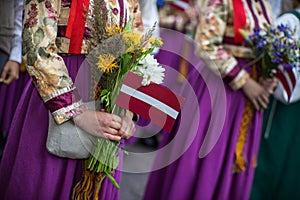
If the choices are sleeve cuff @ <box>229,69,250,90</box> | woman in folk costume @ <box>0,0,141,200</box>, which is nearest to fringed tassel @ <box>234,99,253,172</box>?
sleeve cuff @ <box>229,69,250,90</box>

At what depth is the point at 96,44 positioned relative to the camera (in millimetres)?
2002

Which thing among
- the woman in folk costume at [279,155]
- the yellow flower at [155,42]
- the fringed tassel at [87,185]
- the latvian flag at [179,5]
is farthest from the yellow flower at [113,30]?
→ the latvian flag at [179,5]

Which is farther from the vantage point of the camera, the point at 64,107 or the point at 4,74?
the point at 4,74

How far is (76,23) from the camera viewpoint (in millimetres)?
2004

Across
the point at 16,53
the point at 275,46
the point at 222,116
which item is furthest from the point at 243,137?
the point at 16,53

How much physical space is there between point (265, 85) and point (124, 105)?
1471mm

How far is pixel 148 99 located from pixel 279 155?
85.0 inches

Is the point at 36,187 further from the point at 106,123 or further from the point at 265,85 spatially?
the point at 265,85

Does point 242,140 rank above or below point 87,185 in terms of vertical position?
above

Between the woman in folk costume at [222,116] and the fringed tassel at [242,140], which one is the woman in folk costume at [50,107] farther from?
the fringed tassel at [242,140]

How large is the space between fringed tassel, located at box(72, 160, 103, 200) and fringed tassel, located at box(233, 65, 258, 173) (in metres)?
1.34

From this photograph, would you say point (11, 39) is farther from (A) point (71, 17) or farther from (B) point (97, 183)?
(B) point (97, 183)

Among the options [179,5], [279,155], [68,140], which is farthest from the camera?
[179,5]

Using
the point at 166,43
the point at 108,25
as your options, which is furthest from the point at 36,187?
the point at 166,43
